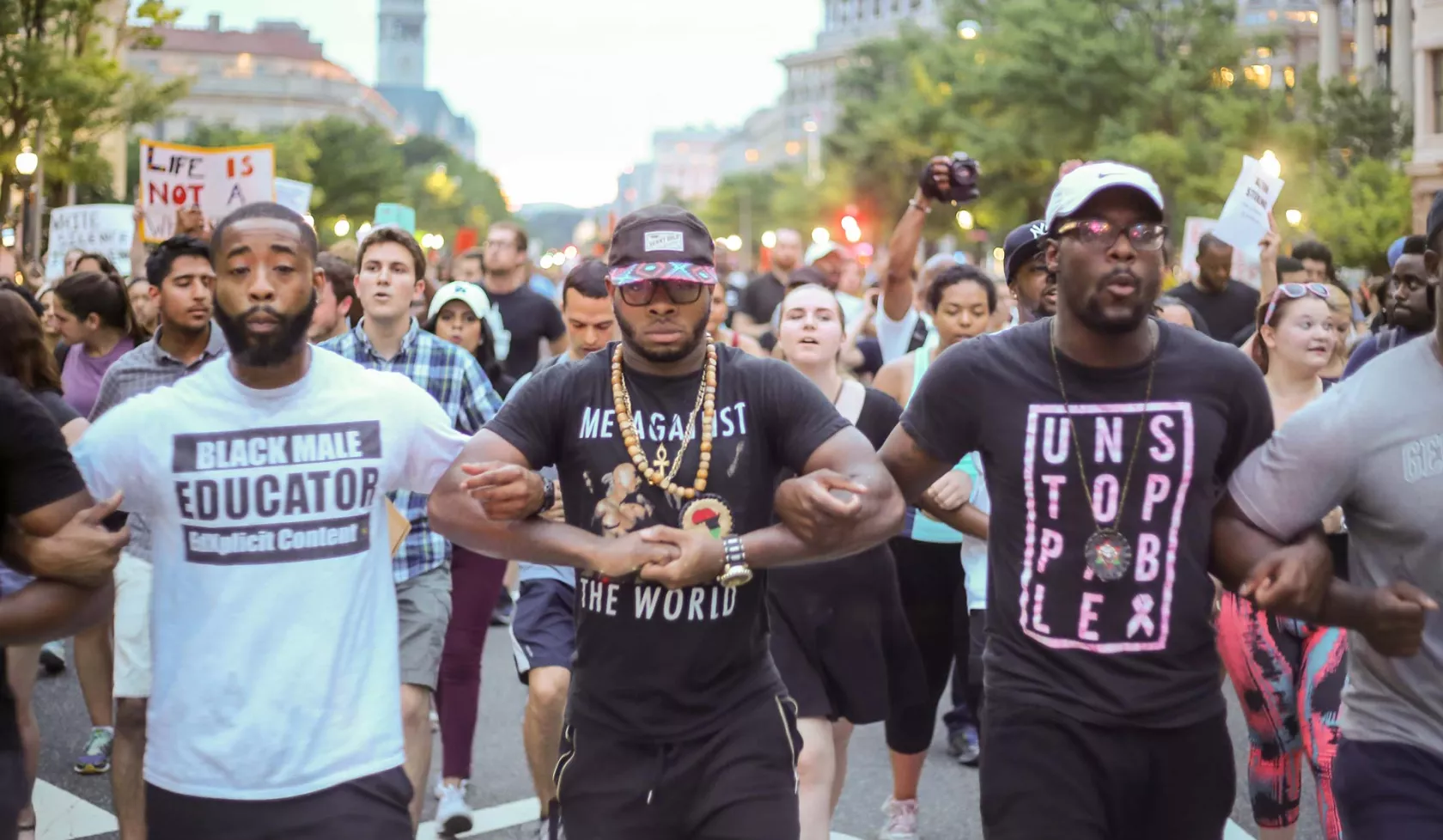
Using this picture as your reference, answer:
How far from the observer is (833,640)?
6.53 m

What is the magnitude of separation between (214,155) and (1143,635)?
10877mm

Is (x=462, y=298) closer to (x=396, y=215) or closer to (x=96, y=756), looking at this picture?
(x=96, y=756)

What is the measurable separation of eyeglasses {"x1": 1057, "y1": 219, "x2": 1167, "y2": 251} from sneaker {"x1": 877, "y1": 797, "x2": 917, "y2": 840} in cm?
369

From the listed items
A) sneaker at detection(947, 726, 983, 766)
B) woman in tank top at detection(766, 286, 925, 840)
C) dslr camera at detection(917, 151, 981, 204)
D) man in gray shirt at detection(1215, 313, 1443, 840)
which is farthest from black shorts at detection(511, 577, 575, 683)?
man in gray shirt at detection(1215, 313, 1443, 840)

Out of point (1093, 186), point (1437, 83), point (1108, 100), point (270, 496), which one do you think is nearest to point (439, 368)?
point (270, 496)

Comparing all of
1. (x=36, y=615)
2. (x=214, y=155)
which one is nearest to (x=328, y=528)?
(x=36, y=615)

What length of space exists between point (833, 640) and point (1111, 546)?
8.03 ft

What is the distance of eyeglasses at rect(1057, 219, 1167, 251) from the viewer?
426cm

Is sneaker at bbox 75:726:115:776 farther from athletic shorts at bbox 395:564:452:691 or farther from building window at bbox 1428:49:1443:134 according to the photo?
building window at bbox 1428:49:1443:134

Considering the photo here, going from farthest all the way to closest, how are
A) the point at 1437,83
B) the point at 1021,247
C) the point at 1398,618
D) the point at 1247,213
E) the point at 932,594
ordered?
the point at 1437,83
the point at 1247,213
the point at 932,594
the point at 1021,247
the point at 1398,618

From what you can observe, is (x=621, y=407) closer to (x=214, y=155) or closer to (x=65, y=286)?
(x=65, y=286)

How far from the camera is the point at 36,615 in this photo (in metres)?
3.82

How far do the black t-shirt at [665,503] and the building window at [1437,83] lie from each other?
46290 millimetres

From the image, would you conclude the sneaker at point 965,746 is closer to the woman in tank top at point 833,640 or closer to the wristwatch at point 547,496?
the woman in tank top at point 833,640
